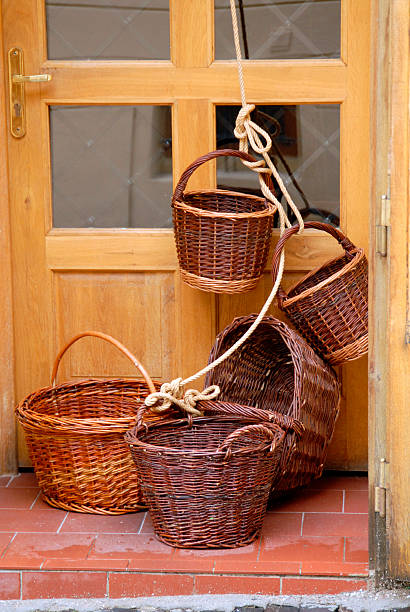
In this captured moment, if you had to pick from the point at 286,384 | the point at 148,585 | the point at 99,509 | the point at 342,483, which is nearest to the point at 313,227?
the point at 286,384

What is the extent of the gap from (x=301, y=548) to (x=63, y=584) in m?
0.73

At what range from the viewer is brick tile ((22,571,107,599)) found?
2.88 metres

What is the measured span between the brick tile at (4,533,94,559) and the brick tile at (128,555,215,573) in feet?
0.60

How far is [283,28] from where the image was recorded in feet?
11.5

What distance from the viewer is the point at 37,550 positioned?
303cm

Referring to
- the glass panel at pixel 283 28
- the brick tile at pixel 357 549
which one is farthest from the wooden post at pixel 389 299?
the glass panel at pixel 283 28

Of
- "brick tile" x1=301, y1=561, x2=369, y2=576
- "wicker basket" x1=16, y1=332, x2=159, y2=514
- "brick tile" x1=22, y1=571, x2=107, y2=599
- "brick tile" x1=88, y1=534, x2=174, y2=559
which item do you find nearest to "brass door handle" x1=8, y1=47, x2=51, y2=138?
"wicker basket" x1=16, y1=332, x2=159, y2=514

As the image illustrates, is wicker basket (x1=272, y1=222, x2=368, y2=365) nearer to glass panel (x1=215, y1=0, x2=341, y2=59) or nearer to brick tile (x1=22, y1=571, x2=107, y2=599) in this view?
glass panel (x1=215, y1=0, x2=341, y2=59)

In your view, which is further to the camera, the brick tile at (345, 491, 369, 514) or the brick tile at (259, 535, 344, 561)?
the brick tile at (345, 491, 369, 514)

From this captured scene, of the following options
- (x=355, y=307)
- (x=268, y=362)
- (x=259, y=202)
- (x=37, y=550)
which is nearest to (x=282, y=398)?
(x=268, y=362)

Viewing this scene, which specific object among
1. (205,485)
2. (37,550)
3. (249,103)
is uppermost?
(249,103)

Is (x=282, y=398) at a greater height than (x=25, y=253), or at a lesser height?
lesser

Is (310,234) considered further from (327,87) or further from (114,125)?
(114,125)

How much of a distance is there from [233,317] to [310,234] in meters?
0.42
